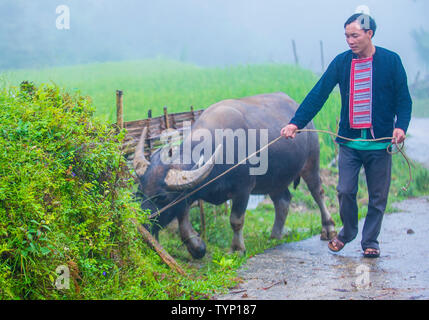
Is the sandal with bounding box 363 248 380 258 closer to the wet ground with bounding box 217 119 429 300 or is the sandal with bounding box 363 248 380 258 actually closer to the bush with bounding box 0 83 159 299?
the wet ground with bounding box 217 119 429 300

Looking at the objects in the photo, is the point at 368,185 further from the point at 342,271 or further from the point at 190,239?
the point at 190,239

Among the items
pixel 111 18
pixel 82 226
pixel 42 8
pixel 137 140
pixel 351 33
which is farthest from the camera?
pixel 111 18

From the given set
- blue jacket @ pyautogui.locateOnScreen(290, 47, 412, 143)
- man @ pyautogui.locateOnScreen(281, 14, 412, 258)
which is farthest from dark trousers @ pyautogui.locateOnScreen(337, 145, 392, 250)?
blue jacket @ pyautogui.locateOnScreen(290, 47, 412, 143)

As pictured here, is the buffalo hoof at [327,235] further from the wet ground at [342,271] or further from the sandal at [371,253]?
the sandal at [371,253]

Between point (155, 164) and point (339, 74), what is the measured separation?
1774 mm

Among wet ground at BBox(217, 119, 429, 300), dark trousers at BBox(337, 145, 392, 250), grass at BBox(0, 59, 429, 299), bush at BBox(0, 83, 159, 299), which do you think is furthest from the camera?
dark trousers at BBox(337, 145, 392, 250)

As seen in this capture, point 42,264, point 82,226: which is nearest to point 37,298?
point 42,264

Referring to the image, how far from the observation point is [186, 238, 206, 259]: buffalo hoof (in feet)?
16.3

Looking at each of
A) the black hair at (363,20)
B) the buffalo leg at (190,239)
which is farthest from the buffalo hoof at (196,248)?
the black hair at (363,20)

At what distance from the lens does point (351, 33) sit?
4125 millimetres

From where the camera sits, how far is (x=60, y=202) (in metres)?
3.13

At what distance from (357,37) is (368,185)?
4.04 feet

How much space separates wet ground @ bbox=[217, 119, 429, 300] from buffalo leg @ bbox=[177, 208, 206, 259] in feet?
1.65

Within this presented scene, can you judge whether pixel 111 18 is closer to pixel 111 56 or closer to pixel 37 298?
pixel 111 56
